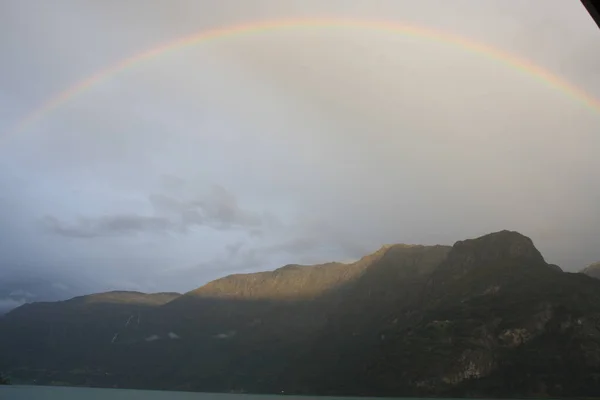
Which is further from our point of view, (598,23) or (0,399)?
(0,399)

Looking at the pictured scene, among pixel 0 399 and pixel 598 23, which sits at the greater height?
pixel 598 23
